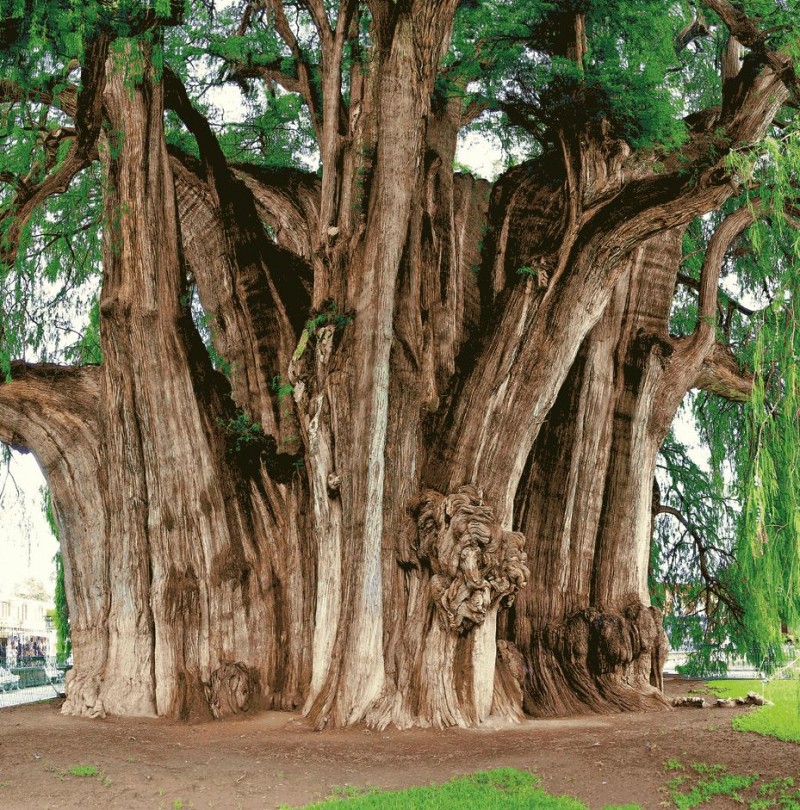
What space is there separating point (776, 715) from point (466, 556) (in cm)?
310

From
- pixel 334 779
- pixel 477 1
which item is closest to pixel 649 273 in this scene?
pixel 477 1

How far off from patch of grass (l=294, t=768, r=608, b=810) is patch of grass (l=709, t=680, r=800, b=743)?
169 cm

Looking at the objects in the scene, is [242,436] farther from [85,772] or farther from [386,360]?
[85,772]

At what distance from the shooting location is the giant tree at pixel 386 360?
26.2ft

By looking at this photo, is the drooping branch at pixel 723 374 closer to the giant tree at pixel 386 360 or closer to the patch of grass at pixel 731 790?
the giant tree at pixel 386 360

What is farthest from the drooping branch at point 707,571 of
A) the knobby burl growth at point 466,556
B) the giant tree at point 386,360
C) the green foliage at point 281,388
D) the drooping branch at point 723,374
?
the green foliage at point 281,388

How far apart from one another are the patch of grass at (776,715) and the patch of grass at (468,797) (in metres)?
1.69

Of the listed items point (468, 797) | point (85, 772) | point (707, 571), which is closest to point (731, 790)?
point (468, 797)

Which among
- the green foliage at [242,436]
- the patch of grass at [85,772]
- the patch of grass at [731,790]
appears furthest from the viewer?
the green foliage at [242,436]

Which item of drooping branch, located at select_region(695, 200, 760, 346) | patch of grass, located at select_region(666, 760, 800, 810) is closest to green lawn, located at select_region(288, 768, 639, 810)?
patch of grass, located at select_region(666, 760, 800, 810)

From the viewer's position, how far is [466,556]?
25.8 ft

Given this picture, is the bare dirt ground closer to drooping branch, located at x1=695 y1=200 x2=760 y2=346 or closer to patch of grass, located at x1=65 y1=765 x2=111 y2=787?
patch of grass, located at x1=65 y1=765 x2=111 y2=787

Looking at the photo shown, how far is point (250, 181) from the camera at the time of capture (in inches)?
424

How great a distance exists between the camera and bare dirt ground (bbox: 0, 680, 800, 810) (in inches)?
225
